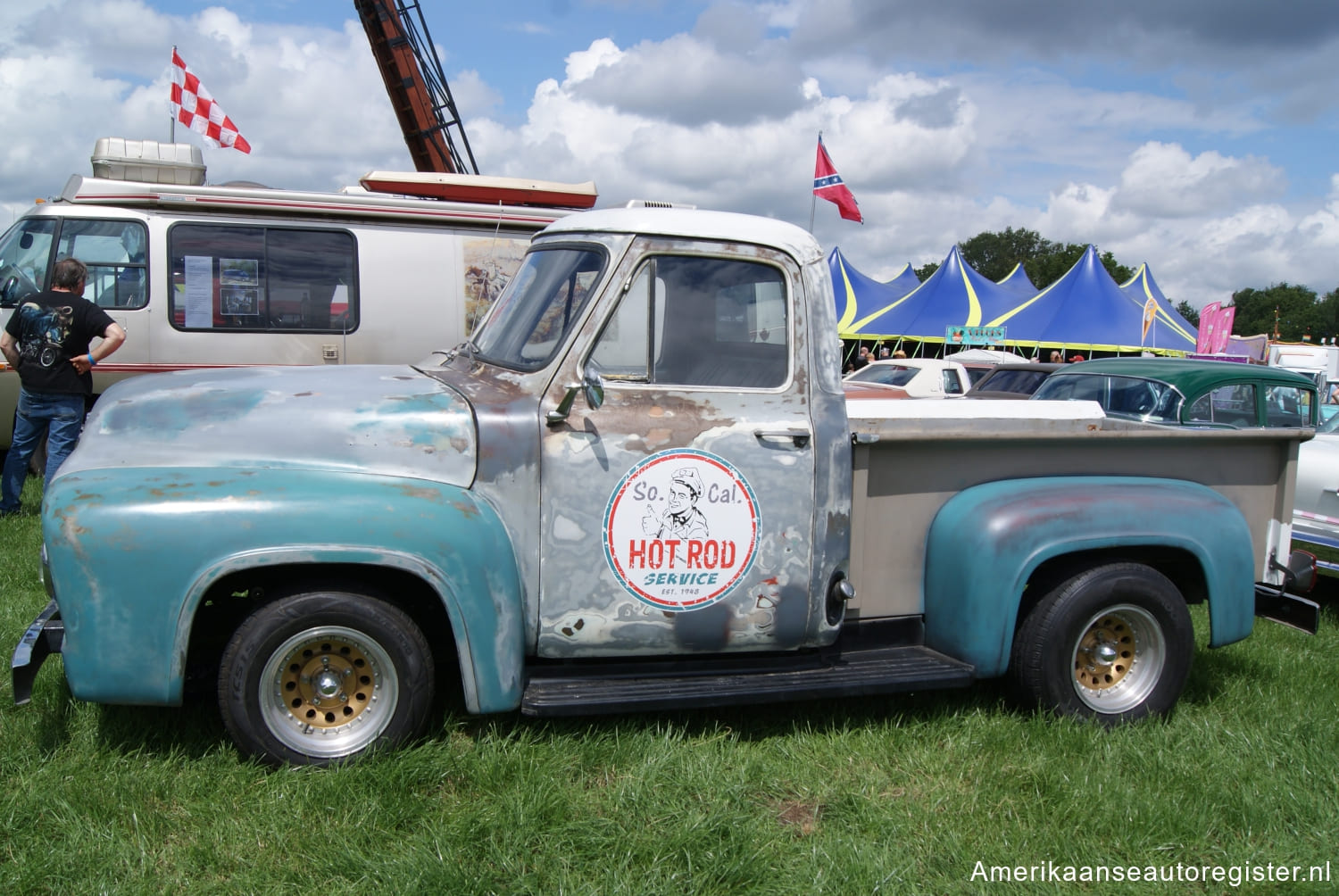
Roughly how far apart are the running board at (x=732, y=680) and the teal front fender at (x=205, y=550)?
30 centimetres

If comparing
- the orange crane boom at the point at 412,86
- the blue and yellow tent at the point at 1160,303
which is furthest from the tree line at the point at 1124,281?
the orange crane boom at the point at 412,86

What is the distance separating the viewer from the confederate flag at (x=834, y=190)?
15016mm

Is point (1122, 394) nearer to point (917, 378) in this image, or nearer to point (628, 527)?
point (917, 378)

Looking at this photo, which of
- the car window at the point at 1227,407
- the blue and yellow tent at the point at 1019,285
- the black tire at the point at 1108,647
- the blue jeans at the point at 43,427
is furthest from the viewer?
the blue and yellow tent at the point at 1019,285

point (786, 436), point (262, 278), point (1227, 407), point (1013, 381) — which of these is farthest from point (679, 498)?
point (1013, 381)

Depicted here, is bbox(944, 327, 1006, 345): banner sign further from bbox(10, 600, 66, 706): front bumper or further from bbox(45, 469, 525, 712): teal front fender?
bbox(10, 600, 66, 706): front bumper

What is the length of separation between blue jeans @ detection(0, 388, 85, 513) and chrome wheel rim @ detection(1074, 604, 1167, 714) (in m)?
6.45

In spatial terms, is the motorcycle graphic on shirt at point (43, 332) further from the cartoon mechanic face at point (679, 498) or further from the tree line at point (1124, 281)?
the tree line at point (1124, 281)

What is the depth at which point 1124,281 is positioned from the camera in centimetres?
6881

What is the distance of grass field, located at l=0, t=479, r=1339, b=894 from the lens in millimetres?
2812

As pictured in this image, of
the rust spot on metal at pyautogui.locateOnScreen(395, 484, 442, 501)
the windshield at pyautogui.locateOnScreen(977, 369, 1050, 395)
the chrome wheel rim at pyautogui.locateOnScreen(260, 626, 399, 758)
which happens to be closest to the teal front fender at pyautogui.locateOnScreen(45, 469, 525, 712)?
the rust spot on metal at pyautogui.locateOnScreen(395, 484, 442, 501)

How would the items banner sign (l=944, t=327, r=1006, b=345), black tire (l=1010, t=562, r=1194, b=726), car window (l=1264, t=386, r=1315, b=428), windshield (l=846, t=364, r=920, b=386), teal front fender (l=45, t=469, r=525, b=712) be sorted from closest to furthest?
teal front fender (l=45, t=469, r=525, b=712)
black tire (l=1010, t=562, r=1194, b=726)
car window (l=1264, t=386, r=1315, b=428)
windshield (l=846, t=364, r=920, b=386)
banner sign (l=944, t=327, r=1006, b=345)

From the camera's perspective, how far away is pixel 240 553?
2984 millimetres

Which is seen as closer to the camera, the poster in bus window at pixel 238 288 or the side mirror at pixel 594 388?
the side mirror at pixel 594 388
